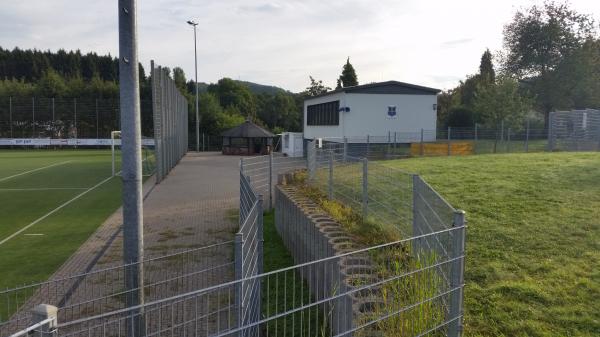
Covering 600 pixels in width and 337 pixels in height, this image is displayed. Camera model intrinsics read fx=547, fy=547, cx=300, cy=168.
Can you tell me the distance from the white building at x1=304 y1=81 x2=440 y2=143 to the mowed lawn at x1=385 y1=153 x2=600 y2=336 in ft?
63.6

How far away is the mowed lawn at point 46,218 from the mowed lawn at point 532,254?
6283 millimetres

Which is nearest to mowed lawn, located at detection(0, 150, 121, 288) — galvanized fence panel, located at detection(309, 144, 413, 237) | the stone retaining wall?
the stone retaining wall

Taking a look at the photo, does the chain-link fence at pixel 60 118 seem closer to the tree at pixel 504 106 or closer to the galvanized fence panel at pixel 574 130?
the tree at pixel 504 106

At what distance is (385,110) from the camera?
101 ft

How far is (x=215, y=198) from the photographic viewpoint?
1681cm

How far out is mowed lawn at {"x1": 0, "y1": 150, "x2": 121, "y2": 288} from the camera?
29.5 ft

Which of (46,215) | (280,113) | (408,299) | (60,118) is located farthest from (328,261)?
(280,113)

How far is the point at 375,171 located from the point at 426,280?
13.3 ft

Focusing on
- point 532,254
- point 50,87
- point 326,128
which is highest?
point 50,87

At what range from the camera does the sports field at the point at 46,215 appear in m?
9.06

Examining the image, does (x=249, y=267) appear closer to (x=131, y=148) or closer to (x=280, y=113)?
(x=131, y=148)

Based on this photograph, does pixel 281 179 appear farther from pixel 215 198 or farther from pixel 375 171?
pixel 375 171

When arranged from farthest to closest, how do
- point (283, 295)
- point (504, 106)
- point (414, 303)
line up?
1. point (504, 106)
2. point (283, 295)
3. point (414, 303)

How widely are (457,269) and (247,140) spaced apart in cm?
3844
